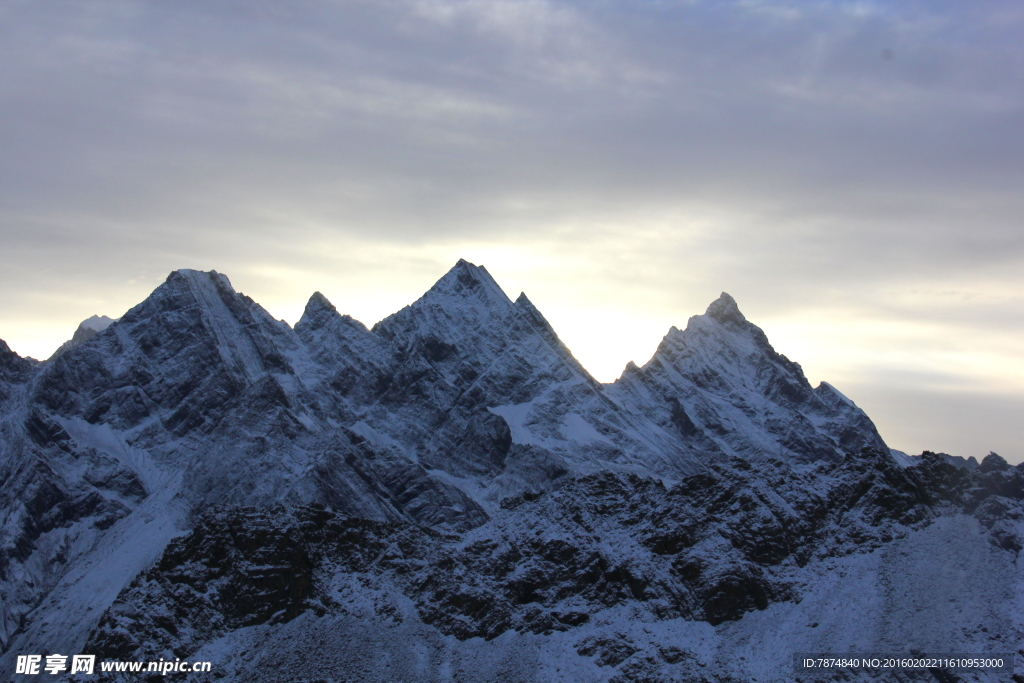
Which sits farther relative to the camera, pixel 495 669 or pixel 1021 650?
pixel 495 669

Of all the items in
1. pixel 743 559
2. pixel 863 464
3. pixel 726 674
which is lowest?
pixel 726 674

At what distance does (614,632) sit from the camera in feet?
531

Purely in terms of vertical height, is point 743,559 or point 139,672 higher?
point 743,559

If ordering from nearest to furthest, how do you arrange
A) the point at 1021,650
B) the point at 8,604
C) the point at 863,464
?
the point at 1021,650 < the point at 863,464 < the point at 8,604

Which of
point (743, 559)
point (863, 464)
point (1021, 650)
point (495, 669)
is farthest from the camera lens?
point (863, 464)

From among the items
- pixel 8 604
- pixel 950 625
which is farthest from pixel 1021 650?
pixel 8 604

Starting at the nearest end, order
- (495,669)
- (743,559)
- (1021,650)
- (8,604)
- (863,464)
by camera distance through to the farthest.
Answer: (1021,650)
(495,669)
(743,559)
(863,464)
(8,604)

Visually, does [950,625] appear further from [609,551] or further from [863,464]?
[609,551]

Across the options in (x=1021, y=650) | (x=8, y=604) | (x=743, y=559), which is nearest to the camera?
(x=1021, y=650)

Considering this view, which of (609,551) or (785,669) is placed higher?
(609,551)

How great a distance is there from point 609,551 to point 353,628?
39268 millimetres

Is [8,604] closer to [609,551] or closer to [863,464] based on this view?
[609,551]

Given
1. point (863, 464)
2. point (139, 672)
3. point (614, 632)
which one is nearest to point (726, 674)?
point (614, 632)

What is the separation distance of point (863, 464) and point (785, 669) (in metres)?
47.4
